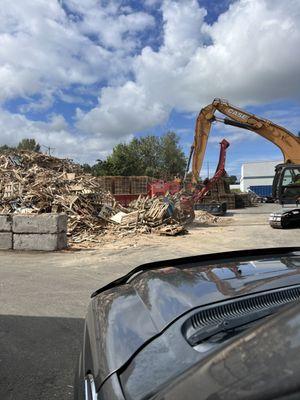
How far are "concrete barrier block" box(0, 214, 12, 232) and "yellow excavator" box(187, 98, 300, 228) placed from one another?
10.5 metres

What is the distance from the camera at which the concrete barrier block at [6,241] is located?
43.0 ft

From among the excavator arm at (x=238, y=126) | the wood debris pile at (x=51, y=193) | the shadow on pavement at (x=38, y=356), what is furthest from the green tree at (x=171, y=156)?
the shadow on pavement at (x=38, y=356)

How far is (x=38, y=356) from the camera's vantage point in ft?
15.9

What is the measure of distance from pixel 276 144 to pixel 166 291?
75.4ft

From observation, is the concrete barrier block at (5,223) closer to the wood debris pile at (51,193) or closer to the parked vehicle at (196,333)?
the wood debris pile at (51,193)

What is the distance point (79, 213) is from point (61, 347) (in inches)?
498

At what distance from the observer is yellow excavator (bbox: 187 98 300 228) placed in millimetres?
19513

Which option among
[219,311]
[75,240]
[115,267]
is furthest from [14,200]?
[219,311]

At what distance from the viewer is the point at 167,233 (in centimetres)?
1681

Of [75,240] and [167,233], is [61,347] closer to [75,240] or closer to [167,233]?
[75,240]

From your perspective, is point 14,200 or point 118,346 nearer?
point 118,346

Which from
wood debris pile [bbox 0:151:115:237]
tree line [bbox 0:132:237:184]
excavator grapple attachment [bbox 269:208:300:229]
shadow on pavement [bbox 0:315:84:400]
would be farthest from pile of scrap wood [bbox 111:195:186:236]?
tree line [bbox 0:132:237:184]

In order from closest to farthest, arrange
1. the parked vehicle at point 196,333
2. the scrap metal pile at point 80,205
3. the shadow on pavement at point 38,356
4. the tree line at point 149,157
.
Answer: the parked vehicle at point 196,333, the shadow on pavement at point 38,356, the scrap metal pile at point 80,205, the tree line at point 149,157

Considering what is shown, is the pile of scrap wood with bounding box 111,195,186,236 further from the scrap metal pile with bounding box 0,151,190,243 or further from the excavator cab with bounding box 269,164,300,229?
the excavator cab with bounding box 269,164,300,229
